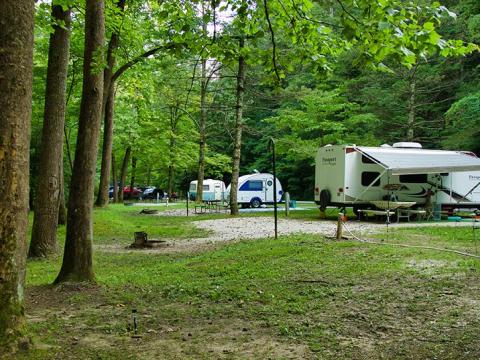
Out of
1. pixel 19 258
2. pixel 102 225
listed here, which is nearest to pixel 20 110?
pixel 19 258

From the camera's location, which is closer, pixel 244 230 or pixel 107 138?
pixel 244 230

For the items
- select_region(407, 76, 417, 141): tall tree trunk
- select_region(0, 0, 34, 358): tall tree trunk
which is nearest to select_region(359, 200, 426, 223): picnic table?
select_region(407, 76, 417, 141): tall tree trunk

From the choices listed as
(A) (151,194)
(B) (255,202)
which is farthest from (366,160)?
(A) (151,194)

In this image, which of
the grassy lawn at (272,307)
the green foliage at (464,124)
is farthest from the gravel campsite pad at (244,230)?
the green foliage at (464,124)

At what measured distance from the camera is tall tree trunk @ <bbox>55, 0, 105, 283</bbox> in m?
7.01

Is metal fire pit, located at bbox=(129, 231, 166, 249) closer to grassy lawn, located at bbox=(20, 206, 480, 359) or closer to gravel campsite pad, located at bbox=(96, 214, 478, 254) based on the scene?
gravel campsite pad, located at bbox=(96, 214, 478, 254)

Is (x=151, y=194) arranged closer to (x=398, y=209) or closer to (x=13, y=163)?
(x=398, y=209)

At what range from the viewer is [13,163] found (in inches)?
152

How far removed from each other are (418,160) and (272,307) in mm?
14081

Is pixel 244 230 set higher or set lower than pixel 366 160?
lower

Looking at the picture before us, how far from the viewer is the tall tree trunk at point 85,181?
7.01m

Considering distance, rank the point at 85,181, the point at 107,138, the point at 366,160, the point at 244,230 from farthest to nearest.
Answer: the point at 107,138, the point at 366,160, the point at 244,230, the point at 85,181

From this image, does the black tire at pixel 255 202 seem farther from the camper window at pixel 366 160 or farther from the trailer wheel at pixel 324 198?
the camper window at pixel 366 160

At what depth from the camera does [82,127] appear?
7188 millimetres
